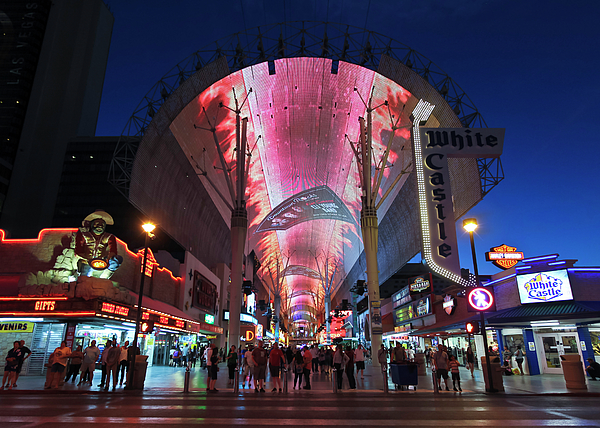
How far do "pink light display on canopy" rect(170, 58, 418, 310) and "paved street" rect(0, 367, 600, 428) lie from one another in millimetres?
25359

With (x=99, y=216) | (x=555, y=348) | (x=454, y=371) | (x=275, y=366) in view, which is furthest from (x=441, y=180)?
(x=99, y=216)

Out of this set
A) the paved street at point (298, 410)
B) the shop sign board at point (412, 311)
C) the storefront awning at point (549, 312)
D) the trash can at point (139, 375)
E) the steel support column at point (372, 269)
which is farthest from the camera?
the shop sign board at point (412, 311)

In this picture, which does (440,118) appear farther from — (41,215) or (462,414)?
(41,215)

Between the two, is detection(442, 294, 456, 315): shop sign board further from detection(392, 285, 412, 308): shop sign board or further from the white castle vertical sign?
the white castle vertical sign

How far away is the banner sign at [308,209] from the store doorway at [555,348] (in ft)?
125

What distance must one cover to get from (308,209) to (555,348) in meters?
44.1

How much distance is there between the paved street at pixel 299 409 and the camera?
800cm

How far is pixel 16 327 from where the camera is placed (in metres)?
20.0

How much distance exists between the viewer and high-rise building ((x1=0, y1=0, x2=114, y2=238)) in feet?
220

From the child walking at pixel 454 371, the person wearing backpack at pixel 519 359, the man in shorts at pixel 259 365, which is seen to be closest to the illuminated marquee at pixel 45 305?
the man in shorts at pixel 259 365

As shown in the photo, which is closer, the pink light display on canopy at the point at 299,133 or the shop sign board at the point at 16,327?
the shop sign board at the point at 16,327

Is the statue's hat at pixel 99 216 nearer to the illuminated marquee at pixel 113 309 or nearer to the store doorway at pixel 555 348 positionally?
the illuminated marquee at pixel 113 309

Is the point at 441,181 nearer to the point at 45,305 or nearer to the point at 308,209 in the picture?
the point at 45,305

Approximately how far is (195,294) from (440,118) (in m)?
26.8
